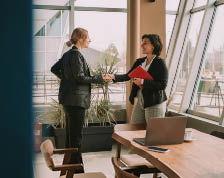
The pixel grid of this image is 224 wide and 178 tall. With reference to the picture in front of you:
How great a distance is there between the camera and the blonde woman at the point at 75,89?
335 cm

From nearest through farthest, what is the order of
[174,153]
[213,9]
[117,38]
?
1. [174,153]
2. [213,9]
3. [117,38]

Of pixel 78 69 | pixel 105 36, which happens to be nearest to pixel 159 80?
pixel 78 69

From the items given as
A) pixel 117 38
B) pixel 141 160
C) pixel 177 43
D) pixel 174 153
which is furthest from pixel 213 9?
pixel 174 153

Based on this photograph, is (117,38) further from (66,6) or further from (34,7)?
(34,7)

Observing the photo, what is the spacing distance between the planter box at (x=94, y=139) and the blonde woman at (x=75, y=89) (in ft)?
5.37

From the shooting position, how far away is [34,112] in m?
0.52

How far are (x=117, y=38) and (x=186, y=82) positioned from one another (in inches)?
62.3

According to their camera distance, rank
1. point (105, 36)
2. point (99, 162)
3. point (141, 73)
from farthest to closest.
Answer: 1. point (105, 36)
2. point (99, 162)
3. point (141, 73)

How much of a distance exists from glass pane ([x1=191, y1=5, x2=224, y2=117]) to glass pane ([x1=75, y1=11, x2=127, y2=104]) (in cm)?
152

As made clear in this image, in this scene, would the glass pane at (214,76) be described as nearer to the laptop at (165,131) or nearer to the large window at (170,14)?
the large window at (170,14)

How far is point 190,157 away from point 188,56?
4005 mm

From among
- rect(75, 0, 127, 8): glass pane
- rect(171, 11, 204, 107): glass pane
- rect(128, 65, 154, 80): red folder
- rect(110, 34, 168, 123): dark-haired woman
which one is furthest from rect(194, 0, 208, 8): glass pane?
rect(128, 65, 154, 80): red folder

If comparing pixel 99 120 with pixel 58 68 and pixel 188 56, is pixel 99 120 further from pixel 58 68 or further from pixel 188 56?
pixel 188 56

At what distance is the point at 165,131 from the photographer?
2.30 metres
